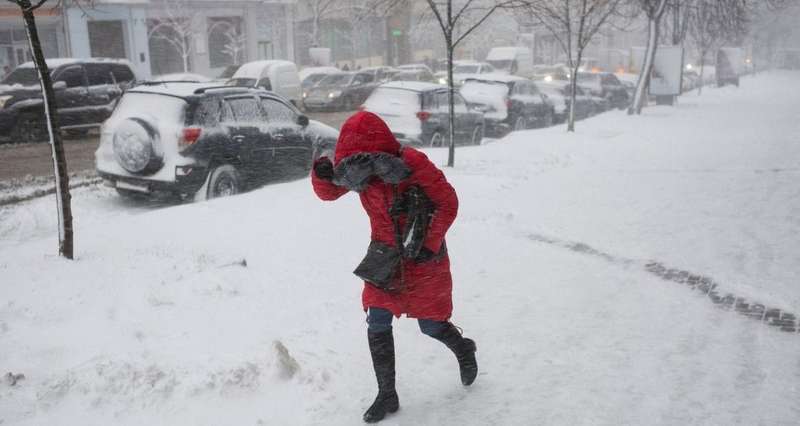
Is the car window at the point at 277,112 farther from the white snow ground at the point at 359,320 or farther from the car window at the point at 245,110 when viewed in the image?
the white snow ground at the point at 359,320

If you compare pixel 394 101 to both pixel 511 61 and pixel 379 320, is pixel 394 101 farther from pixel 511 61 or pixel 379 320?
pixel 511 61

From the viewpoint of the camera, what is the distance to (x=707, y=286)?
572cm

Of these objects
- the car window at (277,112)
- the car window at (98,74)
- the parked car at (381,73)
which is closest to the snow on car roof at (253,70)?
the parked car at (381,73)

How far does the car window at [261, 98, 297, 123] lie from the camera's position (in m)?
10.0

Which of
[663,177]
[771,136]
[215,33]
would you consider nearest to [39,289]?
[663,177]

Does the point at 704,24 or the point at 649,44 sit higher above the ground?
the point at 704,24

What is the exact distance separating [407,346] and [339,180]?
5.36ft

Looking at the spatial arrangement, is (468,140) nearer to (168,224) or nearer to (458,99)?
(458,99)

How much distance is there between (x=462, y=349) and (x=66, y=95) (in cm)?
1502

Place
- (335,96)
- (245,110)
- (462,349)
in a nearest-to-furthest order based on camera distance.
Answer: (462,349)
(245,110)
(335,96)

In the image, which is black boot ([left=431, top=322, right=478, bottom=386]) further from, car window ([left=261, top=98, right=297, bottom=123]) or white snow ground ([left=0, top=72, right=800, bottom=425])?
car window ([left=261, top=98, right=297, bottom=123])

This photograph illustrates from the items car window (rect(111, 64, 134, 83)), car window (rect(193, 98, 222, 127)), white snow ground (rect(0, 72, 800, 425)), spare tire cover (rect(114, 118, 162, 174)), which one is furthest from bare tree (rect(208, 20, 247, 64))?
white snow ground (rect(0, 72, 800, 425))

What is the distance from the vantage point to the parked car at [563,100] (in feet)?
74.7

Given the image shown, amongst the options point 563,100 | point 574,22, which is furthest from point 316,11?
point 574,22
